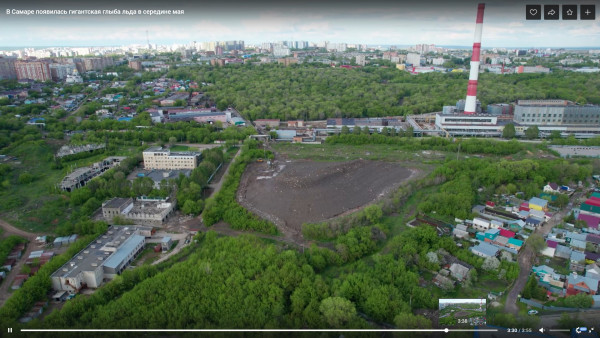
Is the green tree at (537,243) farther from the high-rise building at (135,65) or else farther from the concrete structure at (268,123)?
the high-rise building at (135,65)

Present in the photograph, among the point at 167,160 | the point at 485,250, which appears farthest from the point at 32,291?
the point at 485,250

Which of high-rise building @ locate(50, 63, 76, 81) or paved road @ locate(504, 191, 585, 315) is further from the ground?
high-rise building @ locate(50, 63, 76, 81)

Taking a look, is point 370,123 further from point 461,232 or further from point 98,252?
point 98,252

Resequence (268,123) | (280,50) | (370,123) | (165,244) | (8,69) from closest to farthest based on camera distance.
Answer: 1. (165,244)
2. (370,123)
3. (268,123)
4. (8,69)
5. (280,50)

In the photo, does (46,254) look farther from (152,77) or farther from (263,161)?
(152,77)

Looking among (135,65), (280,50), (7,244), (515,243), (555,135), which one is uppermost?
(280,50)

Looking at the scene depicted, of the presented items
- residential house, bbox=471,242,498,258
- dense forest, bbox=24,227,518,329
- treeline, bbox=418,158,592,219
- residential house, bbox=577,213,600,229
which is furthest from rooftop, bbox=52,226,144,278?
residential house, bbox=577,213,600,229

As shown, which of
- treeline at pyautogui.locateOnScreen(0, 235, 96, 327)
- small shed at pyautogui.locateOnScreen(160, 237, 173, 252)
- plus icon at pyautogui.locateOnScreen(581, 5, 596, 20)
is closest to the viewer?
plus icon at pyautogui.locateOnScreen(581, 5, 596, 20)

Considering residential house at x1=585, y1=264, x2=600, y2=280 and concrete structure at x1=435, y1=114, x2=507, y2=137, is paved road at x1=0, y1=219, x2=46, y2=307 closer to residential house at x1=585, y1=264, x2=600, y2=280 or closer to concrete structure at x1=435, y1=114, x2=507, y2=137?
residential house at x1=585, y1=264, x2=600, y2=280
